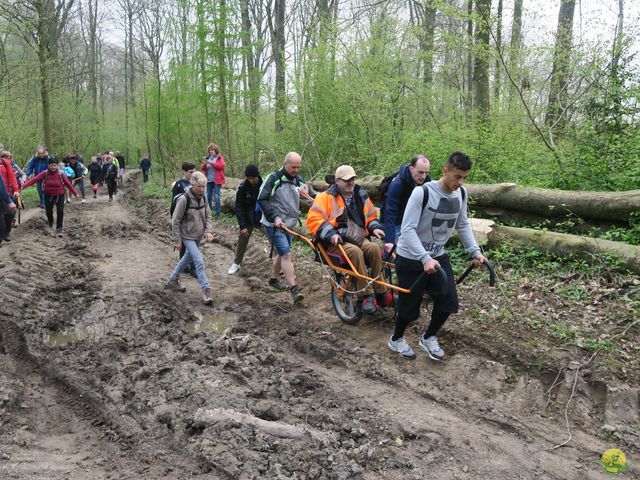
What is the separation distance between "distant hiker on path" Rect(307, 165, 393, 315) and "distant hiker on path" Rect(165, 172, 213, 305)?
217 centimetres

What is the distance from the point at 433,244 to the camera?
16.2 ft

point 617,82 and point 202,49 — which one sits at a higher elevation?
point 202,49

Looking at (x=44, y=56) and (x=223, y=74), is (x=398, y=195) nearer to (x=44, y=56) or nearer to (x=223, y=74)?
(x=223, y=74)

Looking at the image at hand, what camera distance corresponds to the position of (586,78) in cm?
986

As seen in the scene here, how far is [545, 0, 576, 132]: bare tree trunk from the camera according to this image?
1061cm

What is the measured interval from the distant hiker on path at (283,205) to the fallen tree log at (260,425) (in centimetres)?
331

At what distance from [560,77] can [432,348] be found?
28.8 ft

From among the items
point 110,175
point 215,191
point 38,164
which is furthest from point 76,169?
point 215,191

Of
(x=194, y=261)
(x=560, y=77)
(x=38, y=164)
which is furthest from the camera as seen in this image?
(x=38, y=164)

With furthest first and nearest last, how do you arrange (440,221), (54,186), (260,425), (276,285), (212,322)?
(54,186) < (276,285) < (212,322) < (440,221) < (260,425)

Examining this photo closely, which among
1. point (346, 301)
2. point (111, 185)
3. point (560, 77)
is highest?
point (560, 77)

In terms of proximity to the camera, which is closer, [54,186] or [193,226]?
[193,226]

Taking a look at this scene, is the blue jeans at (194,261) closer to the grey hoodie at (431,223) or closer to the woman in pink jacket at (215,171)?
the grey hoodie at (431,223)

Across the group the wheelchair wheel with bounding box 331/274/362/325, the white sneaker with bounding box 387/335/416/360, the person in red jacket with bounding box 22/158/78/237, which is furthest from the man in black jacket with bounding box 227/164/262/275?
the person in red jacket with bounding box 22/158/78/237
